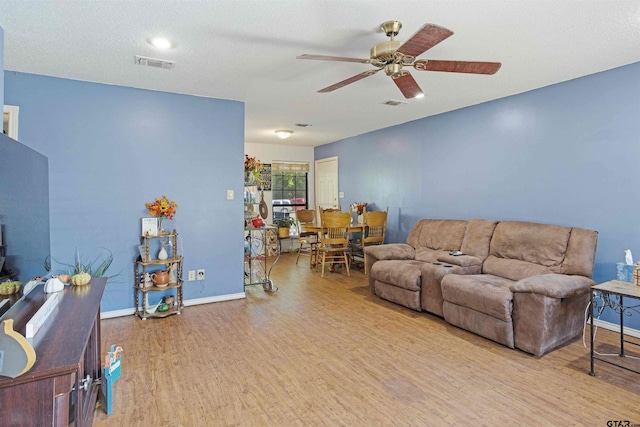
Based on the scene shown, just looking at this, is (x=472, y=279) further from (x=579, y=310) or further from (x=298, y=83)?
(x=298, y=83)

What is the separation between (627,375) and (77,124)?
5.09 meters

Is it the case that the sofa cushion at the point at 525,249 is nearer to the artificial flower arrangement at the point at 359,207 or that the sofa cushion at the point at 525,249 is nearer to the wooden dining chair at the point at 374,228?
the wooden dining chair at the point at 374,228

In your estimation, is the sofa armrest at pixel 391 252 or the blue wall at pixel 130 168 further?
the sofa armrest at pixel 391 252

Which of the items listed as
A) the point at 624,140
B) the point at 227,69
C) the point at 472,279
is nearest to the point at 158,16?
the point at 227,69

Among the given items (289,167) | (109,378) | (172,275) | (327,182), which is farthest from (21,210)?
(289,167)

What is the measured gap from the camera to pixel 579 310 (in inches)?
121

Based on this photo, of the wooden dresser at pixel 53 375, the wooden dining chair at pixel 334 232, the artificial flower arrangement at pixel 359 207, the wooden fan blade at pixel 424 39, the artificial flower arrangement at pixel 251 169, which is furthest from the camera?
the artificial flower arrangement at pixel 359 207

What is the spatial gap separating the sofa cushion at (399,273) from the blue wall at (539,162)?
123cm

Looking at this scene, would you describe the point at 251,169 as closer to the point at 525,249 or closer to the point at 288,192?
the point at 525,249

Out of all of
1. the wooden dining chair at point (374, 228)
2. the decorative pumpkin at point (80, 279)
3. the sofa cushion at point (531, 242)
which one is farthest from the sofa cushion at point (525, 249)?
the decorative pumpkin at point (80, 279)

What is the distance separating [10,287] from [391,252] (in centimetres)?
376

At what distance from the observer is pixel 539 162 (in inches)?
152

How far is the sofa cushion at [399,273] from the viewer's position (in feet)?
12.6

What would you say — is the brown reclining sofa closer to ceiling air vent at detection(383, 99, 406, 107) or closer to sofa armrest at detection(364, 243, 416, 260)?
sofa armrest at detection(364, 243, 416, 260)
